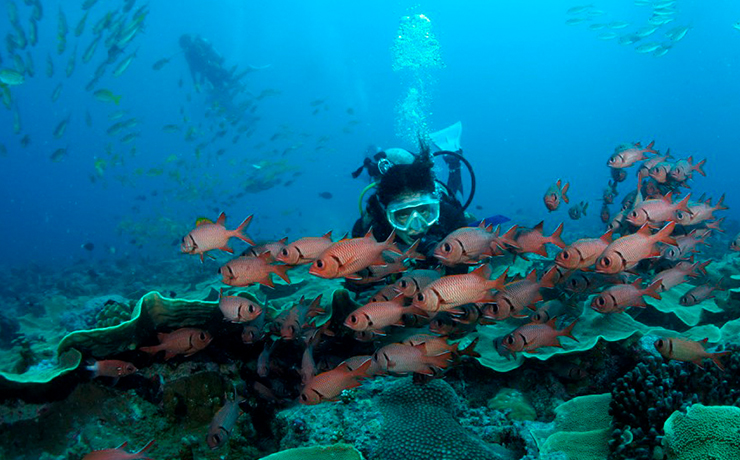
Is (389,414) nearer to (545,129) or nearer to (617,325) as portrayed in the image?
(617,325)

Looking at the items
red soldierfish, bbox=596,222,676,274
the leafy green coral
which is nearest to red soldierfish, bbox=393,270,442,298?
the leafy green coral

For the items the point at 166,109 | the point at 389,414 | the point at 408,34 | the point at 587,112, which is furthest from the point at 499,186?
the point at 389,414

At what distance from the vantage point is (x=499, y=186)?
456ft

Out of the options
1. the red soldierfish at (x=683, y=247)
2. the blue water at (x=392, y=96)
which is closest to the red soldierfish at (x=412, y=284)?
the red soldierfish at (x=683, y=247)

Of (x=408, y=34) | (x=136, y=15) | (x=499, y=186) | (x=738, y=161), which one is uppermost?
(x=408, y=34)

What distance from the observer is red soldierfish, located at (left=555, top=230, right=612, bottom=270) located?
3.43 metres

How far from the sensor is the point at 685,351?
330cm

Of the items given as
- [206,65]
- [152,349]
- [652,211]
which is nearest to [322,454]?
[152,349]

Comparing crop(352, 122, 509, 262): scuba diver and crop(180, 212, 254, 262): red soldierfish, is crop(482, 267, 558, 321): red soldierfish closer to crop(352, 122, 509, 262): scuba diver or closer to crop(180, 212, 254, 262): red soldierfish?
crop(352, 122, 509, 262): scuba diver

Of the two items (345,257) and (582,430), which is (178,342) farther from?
(582,430)

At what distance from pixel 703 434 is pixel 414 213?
134 inches

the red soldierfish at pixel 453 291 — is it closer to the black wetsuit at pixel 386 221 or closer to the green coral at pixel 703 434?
the green coral at pixel 703 434

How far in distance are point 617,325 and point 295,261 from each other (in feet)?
12.3

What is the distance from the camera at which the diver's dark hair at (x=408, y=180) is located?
5137 mm
